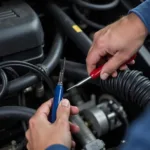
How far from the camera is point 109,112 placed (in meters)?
0.98

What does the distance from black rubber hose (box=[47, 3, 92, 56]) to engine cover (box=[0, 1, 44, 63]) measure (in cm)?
12

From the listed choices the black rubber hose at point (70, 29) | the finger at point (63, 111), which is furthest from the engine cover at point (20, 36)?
the finger at point (63, 111)

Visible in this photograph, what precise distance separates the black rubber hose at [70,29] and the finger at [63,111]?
11.8 inches

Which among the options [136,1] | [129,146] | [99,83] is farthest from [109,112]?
[129,146]

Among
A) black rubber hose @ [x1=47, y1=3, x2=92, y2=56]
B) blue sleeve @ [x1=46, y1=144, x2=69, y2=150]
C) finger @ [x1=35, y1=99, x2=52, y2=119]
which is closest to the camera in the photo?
blue sleeve @ [x1=46, y1=144, x2=69, y2=150]

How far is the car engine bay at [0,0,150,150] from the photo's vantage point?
0.85 meters

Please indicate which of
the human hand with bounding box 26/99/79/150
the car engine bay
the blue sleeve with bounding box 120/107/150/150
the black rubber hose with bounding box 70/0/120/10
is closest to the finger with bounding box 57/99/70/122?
the human hand with bounding box 26/99/79/150

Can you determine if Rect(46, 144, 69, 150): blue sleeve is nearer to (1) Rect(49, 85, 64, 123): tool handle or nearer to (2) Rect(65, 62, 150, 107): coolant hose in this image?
(1) Rect(49, 85, 64, 123): tool handle

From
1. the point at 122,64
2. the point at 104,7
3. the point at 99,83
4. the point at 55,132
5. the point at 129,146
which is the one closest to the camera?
the point at 129,146

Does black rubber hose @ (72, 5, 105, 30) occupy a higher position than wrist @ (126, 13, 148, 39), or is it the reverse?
wrist @ (126, 13, 148, 39)

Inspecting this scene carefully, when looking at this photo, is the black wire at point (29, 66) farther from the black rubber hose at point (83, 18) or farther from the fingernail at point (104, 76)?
the black rubber hose at point (83, 18)

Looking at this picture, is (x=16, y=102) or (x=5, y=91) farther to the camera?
(x=16, y=102)

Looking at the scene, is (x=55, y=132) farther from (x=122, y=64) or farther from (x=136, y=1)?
(x=136, y=1)

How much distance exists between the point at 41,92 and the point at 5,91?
172 millimetres
